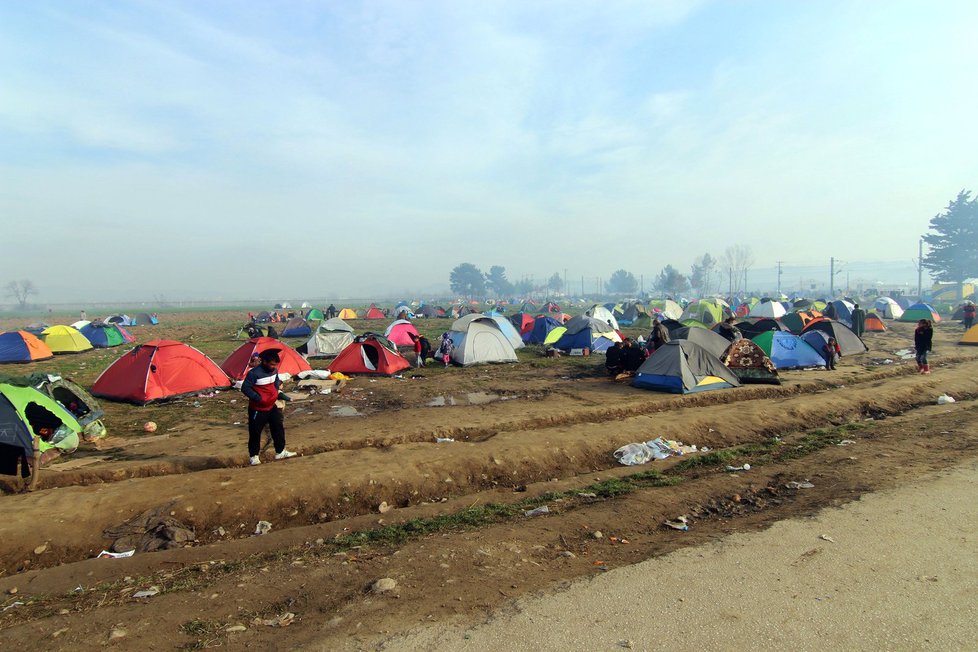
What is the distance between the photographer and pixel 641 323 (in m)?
38.5

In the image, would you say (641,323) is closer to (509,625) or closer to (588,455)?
(588,455)

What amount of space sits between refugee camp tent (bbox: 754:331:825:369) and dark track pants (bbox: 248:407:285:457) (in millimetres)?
14839

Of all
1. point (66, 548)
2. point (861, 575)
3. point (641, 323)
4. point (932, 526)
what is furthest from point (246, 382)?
point (641, 323)

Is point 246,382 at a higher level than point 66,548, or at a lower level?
higher

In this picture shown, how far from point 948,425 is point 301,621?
12.1m

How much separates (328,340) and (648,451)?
15544mm

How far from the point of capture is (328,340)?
67.6ft

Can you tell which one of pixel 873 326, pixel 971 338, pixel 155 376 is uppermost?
pixel 155 376

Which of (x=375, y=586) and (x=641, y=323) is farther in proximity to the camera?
(x=641, y=323)

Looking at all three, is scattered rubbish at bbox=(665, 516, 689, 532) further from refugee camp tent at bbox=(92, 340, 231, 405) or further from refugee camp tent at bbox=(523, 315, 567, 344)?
refugee camp tent at bbox=(523, 315, 567, 344)

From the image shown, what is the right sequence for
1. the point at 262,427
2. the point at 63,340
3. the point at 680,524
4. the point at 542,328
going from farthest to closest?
the point at 542,328
the point at 63,340
the point at 262,427
the point at 680,524

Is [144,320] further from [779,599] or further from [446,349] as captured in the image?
[779,599]

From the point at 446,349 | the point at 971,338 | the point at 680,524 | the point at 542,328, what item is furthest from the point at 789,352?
the point at 680,524

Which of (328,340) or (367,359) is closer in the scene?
(367,359)
